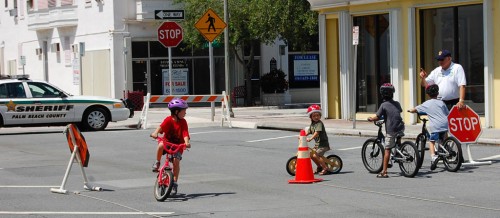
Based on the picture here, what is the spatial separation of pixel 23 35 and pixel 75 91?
937cm

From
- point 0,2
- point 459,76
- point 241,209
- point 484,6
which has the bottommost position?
point 241,209

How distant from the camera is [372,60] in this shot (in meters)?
26.9

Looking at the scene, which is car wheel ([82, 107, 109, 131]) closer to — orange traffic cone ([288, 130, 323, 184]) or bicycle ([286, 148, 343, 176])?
bicycle ([286, 148, 343, 176])

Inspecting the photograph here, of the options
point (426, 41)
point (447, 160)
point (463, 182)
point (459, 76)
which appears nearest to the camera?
point (463, 182)

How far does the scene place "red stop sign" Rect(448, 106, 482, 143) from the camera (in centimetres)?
1585

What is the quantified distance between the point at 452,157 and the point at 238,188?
141 inches

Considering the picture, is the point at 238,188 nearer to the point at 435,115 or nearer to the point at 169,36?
the point at 435,115

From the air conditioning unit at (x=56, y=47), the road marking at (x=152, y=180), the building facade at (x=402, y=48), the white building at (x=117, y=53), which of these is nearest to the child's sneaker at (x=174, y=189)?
the road marking at (x=152, y=180)

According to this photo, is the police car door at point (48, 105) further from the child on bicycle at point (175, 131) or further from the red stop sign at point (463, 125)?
the child on bicycle at point (175, 131)

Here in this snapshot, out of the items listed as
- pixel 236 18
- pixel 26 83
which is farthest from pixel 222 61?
pixel 26 83

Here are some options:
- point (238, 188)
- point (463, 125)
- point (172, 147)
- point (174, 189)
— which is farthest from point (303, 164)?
point (463, 125)

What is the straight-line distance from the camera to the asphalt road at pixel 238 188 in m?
11.6

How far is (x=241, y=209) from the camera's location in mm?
11781

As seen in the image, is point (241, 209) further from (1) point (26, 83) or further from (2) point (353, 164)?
(1) point (26, 83)
